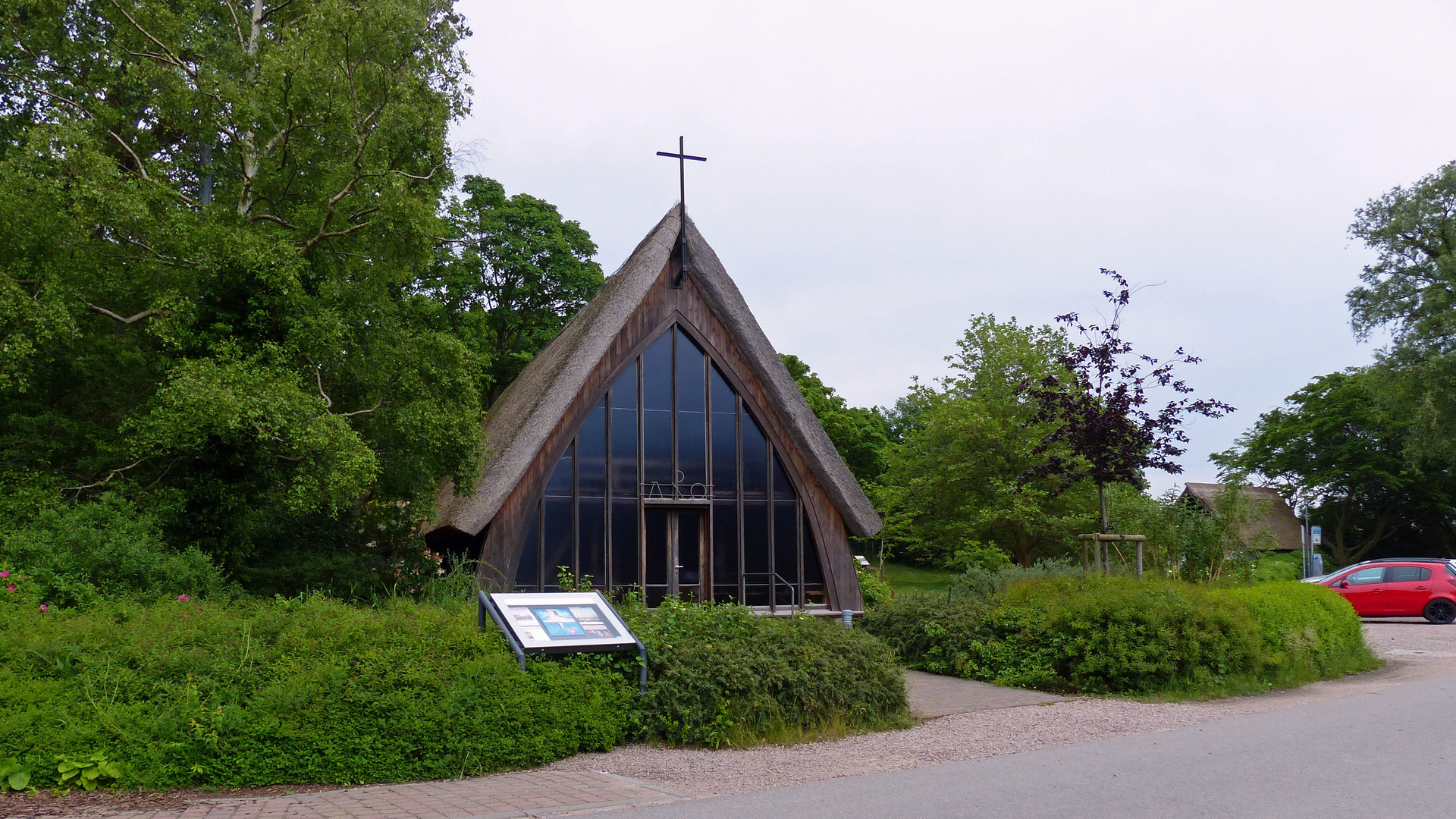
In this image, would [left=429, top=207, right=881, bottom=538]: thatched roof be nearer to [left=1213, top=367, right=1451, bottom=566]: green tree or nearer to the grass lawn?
the grass lawn

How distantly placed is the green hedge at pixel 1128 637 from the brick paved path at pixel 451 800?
21.5ft

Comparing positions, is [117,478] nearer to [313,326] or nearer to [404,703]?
[313,326]

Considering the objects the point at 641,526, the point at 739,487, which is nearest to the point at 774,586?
the point at 739,487

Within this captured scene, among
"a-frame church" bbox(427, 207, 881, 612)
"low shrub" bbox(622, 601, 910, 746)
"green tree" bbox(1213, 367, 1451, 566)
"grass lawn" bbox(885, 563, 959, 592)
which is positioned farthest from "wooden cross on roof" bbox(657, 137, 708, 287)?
"green tree" bbox(1213, 367, 1451, 566)

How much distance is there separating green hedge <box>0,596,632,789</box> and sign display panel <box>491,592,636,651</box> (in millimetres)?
190

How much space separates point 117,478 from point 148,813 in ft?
26.3

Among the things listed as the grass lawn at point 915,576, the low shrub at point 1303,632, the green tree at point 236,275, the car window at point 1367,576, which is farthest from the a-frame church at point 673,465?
the grass lawn at point 915,576

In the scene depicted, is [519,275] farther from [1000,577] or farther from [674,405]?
[1000,577]

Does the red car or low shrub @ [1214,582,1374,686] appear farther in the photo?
the red car

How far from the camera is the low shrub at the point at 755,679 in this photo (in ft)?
26.7

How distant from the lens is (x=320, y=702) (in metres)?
6.65

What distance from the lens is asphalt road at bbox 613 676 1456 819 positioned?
5.82 meters

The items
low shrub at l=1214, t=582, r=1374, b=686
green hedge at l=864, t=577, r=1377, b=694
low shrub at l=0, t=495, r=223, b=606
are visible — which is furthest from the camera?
low shrub at l=1214, t=582, r=1374, b=686

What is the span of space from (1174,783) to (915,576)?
3614 centimetres
